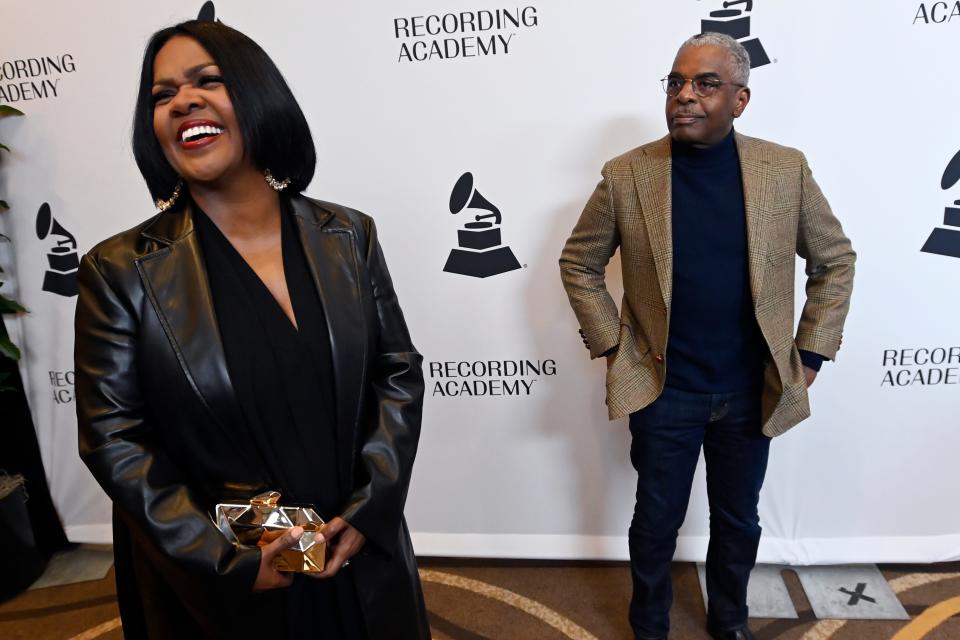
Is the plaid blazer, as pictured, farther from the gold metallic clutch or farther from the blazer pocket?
the gold metallic clutch

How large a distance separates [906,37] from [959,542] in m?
1.76

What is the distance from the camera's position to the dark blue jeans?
6.04 feet

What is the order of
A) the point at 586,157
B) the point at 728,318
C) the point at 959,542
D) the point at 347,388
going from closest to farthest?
1. the point at 347,388
2. the point at 728,318
3. the point at 586,157
4. the point at 959,542

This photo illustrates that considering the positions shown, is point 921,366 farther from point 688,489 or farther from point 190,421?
point 190,421

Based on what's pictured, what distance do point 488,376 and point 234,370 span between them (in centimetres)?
143

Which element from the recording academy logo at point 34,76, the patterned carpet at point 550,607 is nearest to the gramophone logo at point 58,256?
the recording academy logo at point 34,76

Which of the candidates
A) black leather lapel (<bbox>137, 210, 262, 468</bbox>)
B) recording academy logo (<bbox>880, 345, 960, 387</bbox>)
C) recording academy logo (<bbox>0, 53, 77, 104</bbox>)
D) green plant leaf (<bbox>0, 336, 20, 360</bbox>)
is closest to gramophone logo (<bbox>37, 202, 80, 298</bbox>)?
green plant leaf (<bbox>0, 336, 20, 360</bbox>)

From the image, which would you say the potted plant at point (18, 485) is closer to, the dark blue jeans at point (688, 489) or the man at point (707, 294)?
the man at point (707, 294)

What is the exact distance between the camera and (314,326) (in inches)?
47.5

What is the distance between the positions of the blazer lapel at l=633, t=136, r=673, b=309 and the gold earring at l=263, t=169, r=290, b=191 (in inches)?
35.1

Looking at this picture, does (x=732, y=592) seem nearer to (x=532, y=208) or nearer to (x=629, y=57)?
(x=532, y=208)

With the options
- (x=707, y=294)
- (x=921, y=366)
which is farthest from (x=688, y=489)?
(x=921, y=366)

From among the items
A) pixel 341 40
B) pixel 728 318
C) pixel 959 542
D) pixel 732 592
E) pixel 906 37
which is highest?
pixel 341 40

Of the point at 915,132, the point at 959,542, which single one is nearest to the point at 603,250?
the point at 915,132
